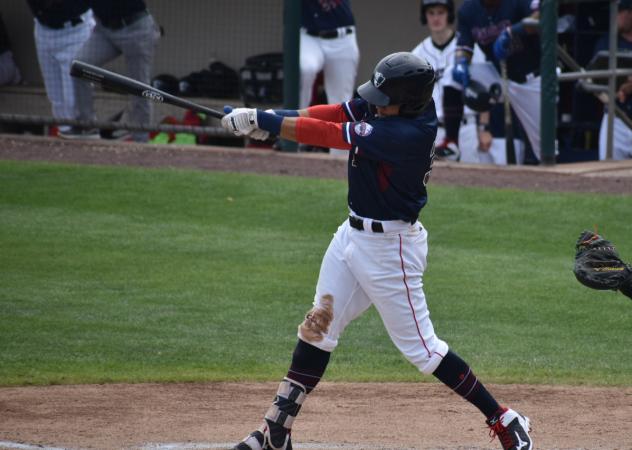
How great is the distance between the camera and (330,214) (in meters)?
9.30

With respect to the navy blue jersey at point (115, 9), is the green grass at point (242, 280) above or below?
below

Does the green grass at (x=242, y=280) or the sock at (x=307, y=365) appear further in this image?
the green grass at (x=242, y=280)

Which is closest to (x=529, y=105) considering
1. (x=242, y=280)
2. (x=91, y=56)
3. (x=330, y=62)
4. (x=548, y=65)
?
(x=548, y=65)

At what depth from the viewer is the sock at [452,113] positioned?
11492mm

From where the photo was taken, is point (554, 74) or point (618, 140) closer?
point (554, 74)

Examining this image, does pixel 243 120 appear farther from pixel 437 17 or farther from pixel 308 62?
pixel 437 17

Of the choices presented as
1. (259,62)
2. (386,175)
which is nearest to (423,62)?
(386,175)

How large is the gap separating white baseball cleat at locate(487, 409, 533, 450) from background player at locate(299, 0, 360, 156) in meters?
6.75

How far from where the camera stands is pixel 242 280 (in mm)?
7648

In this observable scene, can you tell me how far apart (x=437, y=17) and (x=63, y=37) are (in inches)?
150

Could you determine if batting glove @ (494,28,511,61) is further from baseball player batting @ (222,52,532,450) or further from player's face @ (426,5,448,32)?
baseball player batting @ (222,52,532,450)

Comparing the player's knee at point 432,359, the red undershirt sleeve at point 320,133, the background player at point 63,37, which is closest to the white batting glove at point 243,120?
the red undershirt sleeve at point 320,133

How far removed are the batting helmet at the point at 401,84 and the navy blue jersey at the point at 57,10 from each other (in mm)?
7624

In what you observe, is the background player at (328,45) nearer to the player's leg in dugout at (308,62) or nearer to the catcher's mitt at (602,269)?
the player's leg in dugout at (308,62)
